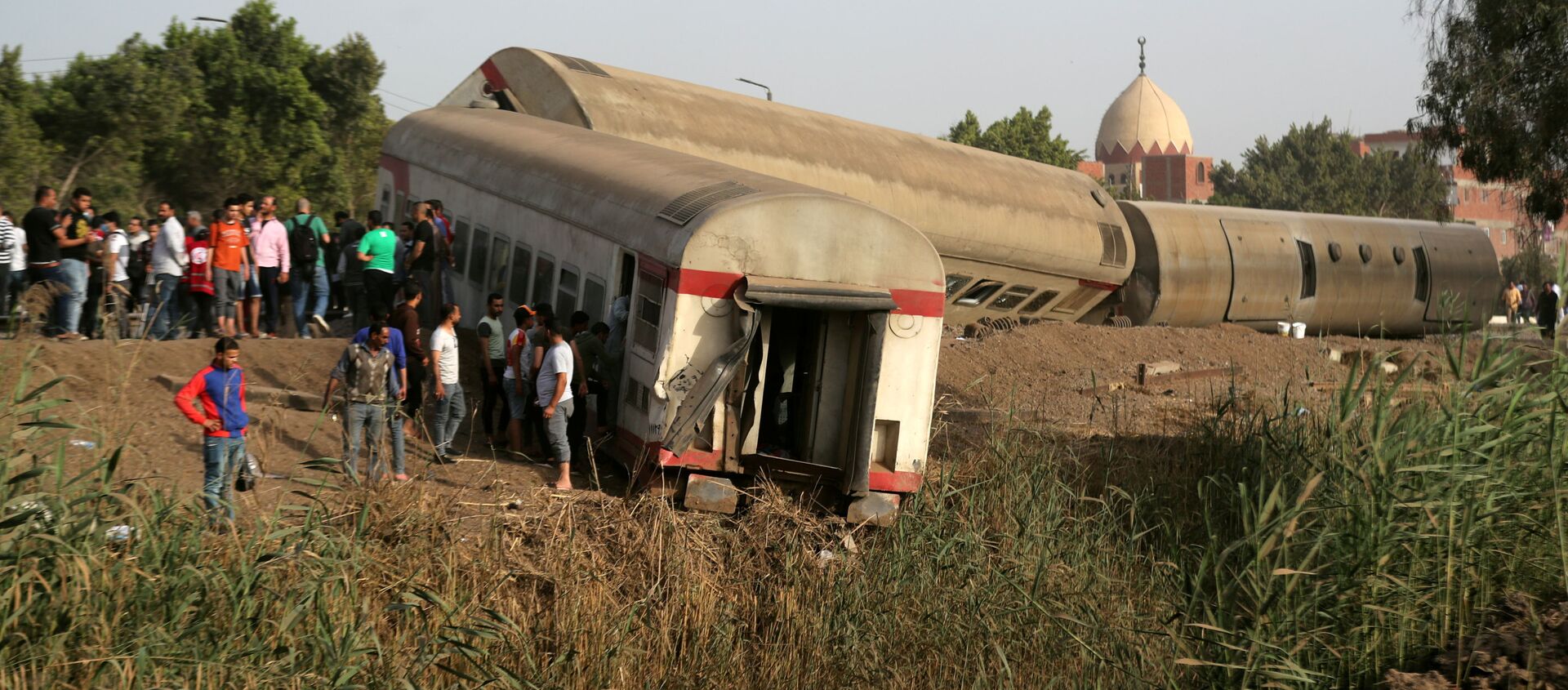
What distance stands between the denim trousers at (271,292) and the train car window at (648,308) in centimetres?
585

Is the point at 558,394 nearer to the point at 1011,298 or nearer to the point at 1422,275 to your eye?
the point at 1011,298

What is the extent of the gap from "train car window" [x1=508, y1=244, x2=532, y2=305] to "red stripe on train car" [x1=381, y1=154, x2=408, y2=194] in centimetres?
443

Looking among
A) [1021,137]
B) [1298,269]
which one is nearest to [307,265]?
→ [1298,269]

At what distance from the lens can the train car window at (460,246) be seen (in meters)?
16.7

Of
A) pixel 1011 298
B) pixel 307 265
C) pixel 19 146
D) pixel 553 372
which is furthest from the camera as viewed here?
pixel 19 146

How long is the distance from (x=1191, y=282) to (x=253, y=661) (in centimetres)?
2038

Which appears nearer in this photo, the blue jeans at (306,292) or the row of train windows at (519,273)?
the row of train windows at (519,273)

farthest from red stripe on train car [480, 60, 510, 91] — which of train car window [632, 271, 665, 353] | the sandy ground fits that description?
train car window [632, 271, 665, 353]

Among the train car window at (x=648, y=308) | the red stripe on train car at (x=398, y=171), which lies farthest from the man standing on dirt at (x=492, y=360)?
the red stripe on train car at (x=398, y=171)

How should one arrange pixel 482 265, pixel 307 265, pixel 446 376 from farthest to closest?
pixel 307 265 → pixel 482 265 → pixel 446 376

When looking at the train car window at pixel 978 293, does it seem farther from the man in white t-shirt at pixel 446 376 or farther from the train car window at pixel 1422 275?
the man in white t-shirt at pixel 446 376

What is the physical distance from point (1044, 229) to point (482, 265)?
32.7 feet

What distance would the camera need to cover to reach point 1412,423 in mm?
9062

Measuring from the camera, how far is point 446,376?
12234 mm
